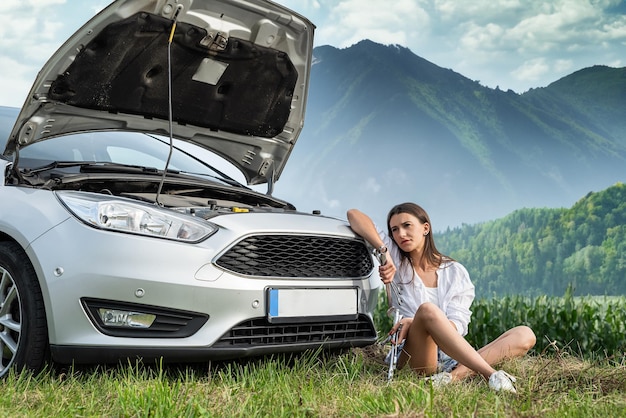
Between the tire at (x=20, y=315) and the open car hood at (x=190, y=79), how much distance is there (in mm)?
846

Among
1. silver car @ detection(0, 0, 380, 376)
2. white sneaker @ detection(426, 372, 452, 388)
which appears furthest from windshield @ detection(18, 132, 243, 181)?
white sneaker @ detection(426, 372, 452, 388)

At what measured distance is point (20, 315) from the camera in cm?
344

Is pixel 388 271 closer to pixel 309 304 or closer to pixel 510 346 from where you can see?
pixel 309 304

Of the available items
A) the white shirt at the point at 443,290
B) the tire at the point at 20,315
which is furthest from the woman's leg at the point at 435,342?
the tire at the point at 20,315

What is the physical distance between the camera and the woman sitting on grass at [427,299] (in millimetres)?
3652

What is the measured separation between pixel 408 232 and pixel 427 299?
1.26 feet

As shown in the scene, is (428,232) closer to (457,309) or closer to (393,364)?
(457,309)

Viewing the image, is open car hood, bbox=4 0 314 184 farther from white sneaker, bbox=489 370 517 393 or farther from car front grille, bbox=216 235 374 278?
white sneaker, bbox=489 370 517 393

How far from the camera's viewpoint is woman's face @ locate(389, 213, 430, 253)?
404cm

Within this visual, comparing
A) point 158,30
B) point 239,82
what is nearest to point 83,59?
point 158,30

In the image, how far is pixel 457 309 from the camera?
3.95 metres

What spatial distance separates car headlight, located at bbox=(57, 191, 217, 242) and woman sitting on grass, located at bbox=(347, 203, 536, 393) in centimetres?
106

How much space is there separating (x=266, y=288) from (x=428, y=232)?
1.12 meters

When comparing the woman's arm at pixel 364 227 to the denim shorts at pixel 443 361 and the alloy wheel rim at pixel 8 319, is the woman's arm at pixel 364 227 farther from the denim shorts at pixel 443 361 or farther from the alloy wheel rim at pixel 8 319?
the alloy wheel rim at pixel 8 319
